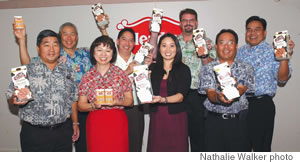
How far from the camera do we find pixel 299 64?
3.75 m

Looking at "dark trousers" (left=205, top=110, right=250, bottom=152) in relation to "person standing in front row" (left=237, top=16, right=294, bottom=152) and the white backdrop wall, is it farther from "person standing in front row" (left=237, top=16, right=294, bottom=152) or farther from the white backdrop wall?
the white backdrop wall

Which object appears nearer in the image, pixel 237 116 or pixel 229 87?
pixel 229 87

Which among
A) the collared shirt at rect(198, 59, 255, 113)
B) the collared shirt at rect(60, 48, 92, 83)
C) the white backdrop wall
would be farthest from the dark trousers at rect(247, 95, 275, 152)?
the collared shirt at rect(60, 48, 92, 83)

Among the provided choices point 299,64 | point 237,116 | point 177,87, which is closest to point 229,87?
point 237,116

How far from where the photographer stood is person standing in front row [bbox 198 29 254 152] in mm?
2480

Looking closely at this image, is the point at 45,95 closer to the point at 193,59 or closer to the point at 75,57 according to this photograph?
the point at 75,57

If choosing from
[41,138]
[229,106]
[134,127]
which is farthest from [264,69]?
[41,138]

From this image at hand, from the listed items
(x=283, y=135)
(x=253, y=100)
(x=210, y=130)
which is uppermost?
(x=253, y=100)

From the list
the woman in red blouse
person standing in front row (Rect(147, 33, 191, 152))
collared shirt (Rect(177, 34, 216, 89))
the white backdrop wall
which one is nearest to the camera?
the woman in red blouse

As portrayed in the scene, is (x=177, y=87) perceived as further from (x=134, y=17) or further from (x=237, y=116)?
(x=134, y=17)

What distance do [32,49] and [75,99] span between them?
1969 millimetres

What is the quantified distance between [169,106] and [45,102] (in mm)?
1235

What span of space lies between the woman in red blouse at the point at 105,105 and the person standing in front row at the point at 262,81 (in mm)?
1572

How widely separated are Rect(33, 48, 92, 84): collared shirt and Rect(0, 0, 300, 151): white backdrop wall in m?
0.84
